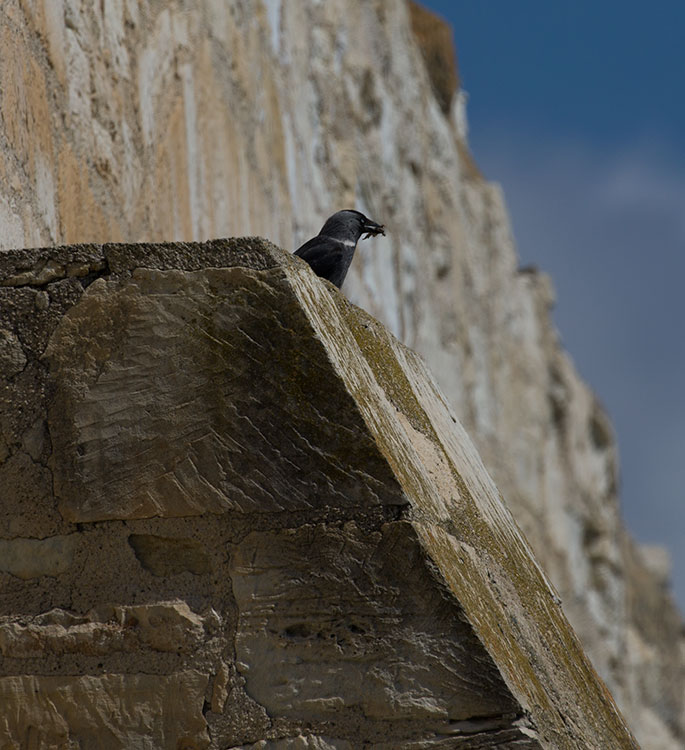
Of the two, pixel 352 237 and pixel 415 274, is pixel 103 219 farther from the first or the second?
pixel 415 274

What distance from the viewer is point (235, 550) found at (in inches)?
68.8

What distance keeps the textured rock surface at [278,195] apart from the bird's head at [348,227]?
0.40 metres

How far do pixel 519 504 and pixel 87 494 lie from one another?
10132 mm

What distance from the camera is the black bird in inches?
131

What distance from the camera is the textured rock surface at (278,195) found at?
6.12 feet

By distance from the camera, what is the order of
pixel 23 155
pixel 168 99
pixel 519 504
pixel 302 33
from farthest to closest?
1. pixel 519 504
2. pixel 302 33
3. pixel 168 99
4. pixel 23 155

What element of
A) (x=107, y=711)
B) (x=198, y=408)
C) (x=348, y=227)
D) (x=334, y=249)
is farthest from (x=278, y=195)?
(x=107, y=711)

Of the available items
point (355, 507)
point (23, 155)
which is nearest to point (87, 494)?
point (355, 507)

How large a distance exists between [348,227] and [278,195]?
1357 millimetres

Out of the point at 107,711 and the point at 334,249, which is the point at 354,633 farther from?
the point at 334,249

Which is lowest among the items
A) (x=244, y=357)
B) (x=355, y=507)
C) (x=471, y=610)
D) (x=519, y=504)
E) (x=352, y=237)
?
(x=471, y=610)

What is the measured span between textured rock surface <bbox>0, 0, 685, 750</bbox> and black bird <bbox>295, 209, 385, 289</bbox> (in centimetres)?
40

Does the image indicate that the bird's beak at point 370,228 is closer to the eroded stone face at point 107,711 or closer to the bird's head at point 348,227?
the bird's head at point 348,227

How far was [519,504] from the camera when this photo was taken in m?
11.7
